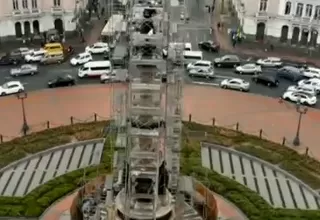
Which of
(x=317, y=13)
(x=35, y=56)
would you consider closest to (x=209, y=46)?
(x=317, y=13)

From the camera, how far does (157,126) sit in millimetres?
42906

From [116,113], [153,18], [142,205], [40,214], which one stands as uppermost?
[153,18]

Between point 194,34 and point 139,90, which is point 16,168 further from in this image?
point 194,34

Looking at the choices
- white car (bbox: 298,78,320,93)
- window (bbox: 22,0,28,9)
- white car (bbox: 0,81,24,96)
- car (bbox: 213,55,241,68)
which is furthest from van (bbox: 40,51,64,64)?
white car (bbox: 298,78,320,93)

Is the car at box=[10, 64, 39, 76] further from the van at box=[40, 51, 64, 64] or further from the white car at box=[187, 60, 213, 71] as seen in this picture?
the white car at box=[187, 60, 213, 71]

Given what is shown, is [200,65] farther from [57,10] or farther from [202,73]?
[57,10]

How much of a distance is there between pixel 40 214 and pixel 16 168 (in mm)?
10620

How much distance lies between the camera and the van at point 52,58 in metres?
96.8

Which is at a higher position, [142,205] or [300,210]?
[142,205]

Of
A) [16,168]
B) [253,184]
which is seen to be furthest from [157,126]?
[16,168]

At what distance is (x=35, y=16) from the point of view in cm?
10712

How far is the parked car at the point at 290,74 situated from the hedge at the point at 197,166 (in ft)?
75.1

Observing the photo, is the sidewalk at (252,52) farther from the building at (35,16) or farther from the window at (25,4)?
the window at (25,4)

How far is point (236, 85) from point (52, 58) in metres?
29.8
